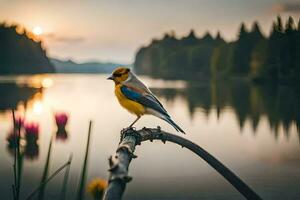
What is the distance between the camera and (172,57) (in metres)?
139

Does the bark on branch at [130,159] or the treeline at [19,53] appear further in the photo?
the treeline at [19,53]

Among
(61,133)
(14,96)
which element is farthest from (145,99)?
(14,96)

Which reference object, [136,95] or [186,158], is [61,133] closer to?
[186,158]

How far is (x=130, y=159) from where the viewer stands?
1.87 meters

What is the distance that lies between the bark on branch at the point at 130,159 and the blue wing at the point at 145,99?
45cm

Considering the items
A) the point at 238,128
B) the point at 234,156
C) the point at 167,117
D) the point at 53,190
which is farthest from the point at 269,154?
the point at 167,117

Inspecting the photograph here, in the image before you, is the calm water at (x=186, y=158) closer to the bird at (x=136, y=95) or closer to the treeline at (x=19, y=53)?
the bird at (x=136, y=95)

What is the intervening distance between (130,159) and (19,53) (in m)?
162

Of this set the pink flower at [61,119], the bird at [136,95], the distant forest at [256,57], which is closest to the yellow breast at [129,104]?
the bird at [136,95]

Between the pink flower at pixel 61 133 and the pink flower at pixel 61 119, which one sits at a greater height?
the pink flower at pixel 61 119

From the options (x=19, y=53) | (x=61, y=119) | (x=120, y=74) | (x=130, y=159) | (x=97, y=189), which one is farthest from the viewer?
(x=19, y=53)

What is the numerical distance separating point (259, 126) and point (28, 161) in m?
16.7

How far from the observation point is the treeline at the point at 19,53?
504 feet

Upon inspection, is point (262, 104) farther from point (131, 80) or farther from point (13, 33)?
point (13, 33)
